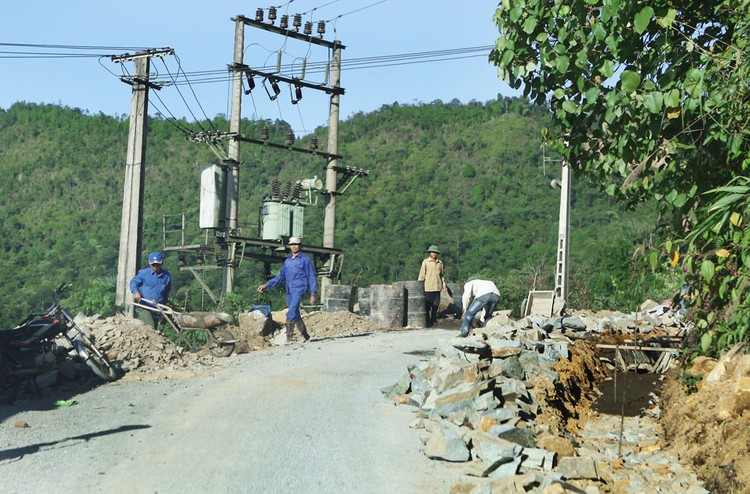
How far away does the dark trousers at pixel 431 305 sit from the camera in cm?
2400

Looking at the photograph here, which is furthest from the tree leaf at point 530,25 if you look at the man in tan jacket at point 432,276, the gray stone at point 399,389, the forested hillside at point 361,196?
the forested hillside at point 361,196

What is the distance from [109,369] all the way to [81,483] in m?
6.08

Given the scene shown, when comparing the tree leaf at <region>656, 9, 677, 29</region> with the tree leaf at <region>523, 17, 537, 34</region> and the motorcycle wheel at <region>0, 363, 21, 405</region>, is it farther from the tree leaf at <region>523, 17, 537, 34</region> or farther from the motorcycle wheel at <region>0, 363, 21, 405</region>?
the motorcycle wheel at <region>0, 363, 21, 405</region>

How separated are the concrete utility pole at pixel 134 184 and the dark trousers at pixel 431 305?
25.0 feet

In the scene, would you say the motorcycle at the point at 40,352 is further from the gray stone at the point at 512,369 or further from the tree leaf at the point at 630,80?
the tree leaf at the point at 630,80

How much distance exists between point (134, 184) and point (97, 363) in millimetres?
6978

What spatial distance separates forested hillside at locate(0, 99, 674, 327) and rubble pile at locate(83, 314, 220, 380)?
78.7ft

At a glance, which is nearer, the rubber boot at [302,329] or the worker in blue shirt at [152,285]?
the worker in blue shirt at [152,285]

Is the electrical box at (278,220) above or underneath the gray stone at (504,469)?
above

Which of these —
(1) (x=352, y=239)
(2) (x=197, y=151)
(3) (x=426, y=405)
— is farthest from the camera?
(2) (x=197, y=151)

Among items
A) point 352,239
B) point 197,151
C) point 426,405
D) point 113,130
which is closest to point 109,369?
point 426,405

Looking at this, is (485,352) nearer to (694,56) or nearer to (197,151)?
(694,56)

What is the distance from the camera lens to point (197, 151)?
122 m

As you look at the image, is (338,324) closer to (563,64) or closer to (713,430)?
(563,64)
